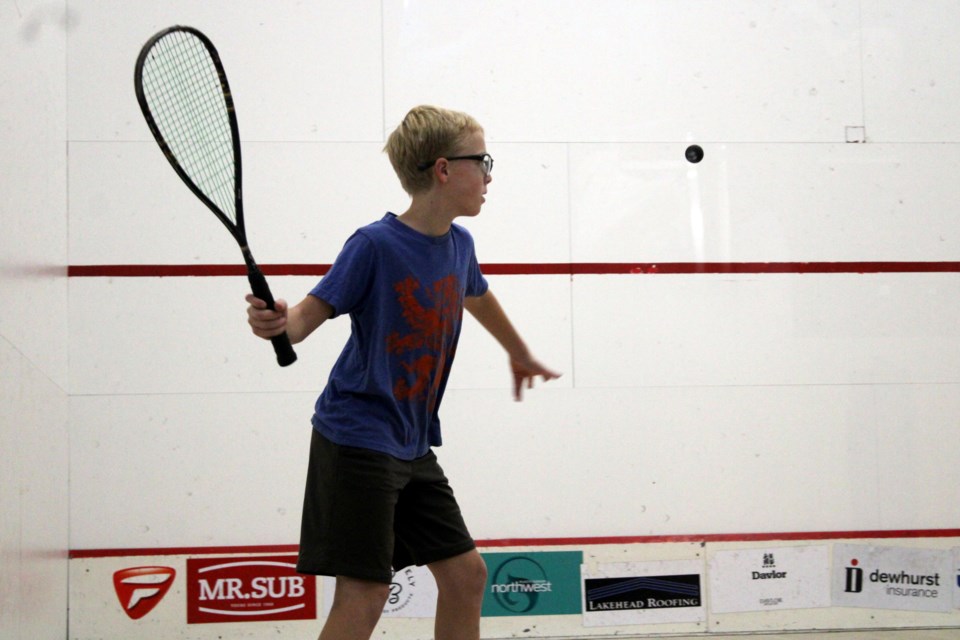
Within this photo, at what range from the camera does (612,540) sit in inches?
124

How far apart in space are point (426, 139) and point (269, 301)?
0.53 m

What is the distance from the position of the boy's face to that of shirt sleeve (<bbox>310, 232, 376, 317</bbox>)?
0.65ft

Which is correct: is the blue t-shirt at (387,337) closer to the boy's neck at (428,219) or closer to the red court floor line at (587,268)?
the boy's neck at (428,219)

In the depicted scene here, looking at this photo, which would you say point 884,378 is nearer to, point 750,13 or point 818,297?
point 818,297

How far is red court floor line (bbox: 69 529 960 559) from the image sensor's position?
9.93 feet

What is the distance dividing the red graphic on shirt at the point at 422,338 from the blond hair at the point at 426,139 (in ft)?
0.63

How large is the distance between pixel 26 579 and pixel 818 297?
7.44ft

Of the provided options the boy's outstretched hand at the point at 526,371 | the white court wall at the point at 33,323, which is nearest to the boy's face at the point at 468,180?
the boy's outstretched hand at the point at 526,371

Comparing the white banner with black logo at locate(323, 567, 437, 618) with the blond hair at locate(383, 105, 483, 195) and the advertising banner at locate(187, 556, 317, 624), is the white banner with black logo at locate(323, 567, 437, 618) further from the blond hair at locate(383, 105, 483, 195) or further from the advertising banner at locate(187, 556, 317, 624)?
the blond hair at locate(383, 105, 483, 195)

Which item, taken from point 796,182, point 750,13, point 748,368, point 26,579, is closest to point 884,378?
point 748,368

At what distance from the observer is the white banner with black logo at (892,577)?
125 inches

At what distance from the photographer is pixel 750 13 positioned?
3309 millimetres

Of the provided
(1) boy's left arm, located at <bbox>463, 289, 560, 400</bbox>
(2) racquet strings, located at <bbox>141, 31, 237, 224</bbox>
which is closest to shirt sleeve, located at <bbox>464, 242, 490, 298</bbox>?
(1) boy's left arm, located at <bbox>463, 289, 560, 400</bbox>

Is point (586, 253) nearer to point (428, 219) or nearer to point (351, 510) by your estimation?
point (428, 219)
